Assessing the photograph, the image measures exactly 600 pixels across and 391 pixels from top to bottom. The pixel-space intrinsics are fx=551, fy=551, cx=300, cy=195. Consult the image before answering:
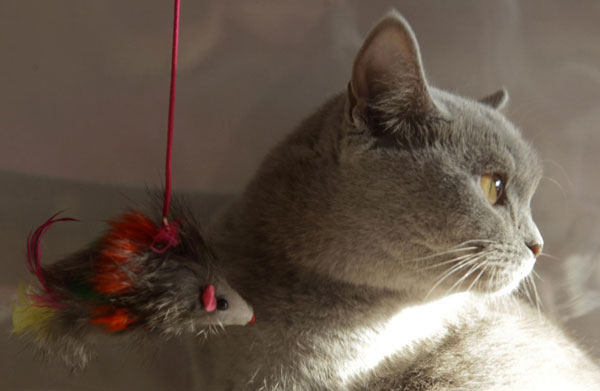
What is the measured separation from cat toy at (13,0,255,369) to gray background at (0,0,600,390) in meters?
0.27

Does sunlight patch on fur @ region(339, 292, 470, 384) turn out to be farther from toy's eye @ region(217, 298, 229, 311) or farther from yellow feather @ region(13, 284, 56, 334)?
yellow feather @ region(13, 284, 56, 334)

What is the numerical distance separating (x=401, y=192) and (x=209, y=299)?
38 cm

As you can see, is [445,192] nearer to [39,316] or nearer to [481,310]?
[481,310]

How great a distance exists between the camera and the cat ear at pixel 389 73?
0.92 meters

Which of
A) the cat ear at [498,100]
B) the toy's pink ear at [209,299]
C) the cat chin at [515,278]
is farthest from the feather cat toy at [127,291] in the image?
the cat ear at [498,100]

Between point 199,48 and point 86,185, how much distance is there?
0.42 meters

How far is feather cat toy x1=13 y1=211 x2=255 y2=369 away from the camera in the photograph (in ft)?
2.54

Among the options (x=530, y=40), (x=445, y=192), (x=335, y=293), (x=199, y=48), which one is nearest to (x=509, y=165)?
(x=445, y=192)

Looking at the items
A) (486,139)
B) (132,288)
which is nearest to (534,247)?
(486,139)

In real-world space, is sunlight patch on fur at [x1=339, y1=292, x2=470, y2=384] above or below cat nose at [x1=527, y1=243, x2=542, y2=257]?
below

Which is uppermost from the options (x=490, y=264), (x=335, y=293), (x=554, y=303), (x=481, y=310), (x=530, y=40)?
(x=530, y=40)

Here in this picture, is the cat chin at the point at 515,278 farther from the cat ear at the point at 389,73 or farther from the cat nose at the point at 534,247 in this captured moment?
the cat ear at the point at 389,73

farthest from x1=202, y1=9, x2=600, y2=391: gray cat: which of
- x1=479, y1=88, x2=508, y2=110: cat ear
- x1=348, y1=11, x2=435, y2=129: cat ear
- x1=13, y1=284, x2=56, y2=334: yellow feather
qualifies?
x1=13, y1=284, x2=56, y2=334: yellow feather

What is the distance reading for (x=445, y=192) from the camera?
959 millimetres
